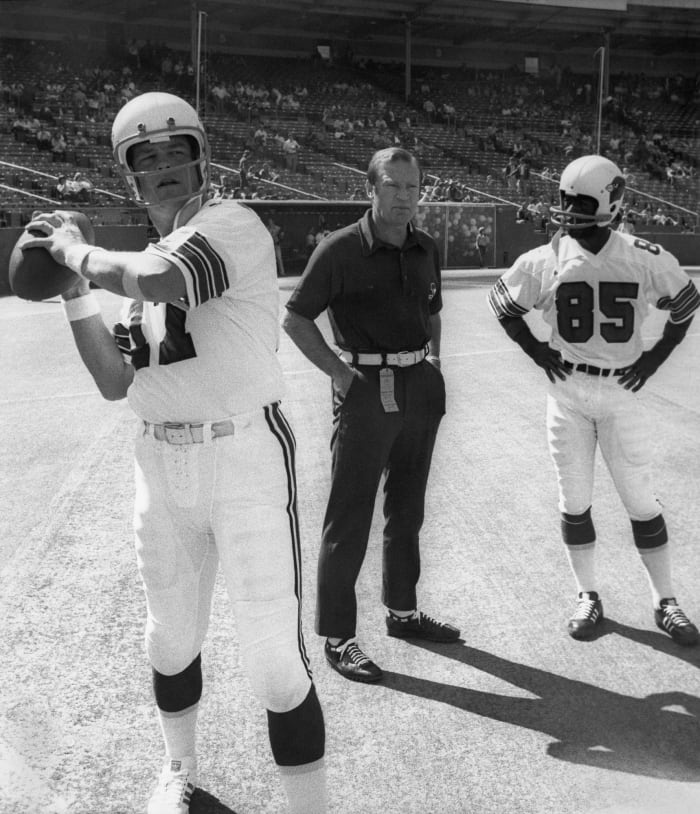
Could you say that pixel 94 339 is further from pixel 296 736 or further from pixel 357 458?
pixel 357 458

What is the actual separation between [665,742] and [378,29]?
49.3m

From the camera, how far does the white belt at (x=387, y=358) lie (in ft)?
12.9

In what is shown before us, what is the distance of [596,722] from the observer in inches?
135

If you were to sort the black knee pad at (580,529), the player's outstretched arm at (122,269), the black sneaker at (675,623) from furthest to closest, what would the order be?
the black knee pad at (580,529)
the black sneaker at (675,623)
the player's outstretched arm at (122,269)

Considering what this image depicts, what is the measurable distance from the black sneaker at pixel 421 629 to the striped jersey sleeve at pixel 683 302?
5.65 feet

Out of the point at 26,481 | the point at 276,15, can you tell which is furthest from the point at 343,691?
the point at 276,15

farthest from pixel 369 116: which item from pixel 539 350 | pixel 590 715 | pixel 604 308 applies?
pixel 590 715

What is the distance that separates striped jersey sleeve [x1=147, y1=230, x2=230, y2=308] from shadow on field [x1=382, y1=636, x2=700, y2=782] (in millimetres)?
1954

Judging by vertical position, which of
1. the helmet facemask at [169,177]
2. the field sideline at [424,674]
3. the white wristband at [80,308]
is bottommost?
the field sideline at [424,674]

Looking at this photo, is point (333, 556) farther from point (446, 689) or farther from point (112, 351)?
point (112, 351)

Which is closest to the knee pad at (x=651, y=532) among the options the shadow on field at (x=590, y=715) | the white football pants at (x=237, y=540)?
the shadow on field at (x=590, y=715)

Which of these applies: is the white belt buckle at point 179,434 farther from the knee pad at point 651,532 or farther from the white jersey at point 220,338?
the knee pad at point 651,532

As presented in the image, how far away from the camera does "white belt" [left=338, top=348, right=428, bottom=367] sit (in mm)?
3945

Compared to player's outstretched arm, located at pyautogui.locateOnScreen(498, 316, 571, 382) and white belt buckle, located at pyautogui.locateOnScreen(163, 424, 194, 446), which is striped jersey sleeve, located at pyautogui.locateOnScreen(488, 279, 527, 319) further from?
white belt buckle, located at pyautogui.locateOnScreen(163, 424, 194, 446)
